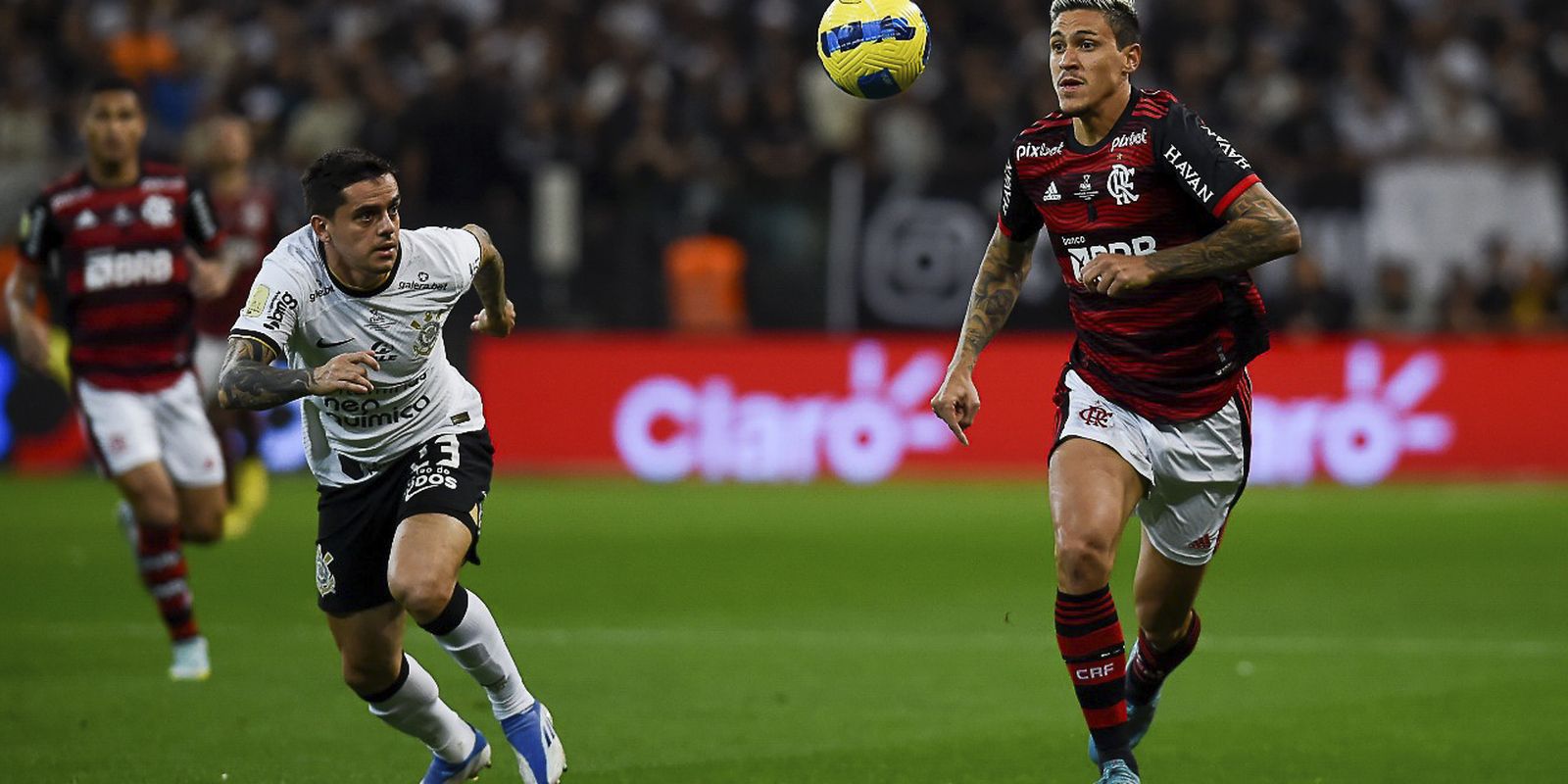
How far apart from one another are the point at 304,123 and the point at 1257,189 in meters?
15.5

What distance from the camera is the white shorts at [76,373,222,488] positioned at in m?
9.87

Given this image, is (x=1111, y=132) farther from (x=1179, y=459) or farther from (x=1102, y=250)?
(x=1179, y=459)

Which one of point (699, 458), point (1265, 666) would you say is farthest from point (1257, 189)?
point (699, 458)

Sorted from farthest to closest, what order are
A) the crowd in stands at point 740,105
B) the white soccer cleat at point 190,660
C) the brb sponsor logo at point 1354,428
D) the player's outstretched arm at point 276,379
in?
1. the crowd in stands at point 740,105
2. the brb sponsor logo at point 1354,428
3. the white soccer cleat at point 190,660
4. the player's outstretched arm at point 276,379

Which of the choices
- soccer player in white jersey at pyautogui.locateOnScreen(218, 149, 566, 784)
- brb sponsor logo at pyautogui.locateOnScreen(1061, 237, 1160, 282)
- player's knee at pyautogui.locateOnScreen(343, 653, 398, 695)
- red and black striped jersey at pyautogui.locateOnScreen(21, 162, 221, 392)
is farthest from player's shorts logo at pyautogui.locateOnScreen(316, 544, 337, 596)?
red and black striped jersey at pyautogui.locateOnScreen(21, 162, 221, 392)

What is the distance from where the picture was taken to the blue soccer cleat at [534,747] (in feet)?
21.5

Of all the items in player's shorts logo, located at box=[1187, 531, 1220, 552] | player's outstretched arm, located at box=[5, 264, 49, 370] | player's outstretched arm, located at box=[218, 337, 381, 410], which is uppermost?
player's outstretched arm, located at box=[218, 337, 381, 410]

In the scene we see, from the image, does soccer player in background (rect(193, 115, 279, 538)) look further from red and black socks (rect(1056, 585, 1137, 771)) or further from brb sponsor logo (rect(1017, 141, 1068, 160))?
red and black socks (rect(1056, 585, 1137, 771))

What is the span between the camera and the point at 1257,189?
6434 mm

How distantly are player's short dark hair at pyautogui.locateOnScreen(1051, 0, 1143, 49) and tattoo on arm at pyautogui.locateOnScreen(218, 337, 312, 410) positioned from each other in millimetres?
2574

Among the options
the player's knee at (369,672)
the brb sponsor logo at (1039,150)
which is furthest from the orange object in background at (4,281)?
the brb sponsor logo at (1039,150)

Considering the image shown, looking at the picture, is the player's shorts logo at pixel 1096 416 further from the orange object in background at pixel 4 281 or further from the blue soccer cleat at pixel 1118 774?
the orange object in background at pixel 4 281

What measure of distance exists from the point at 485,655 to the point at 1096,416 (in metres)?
2.02

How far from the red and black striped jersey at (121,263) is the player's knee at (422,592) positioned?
427 cm
